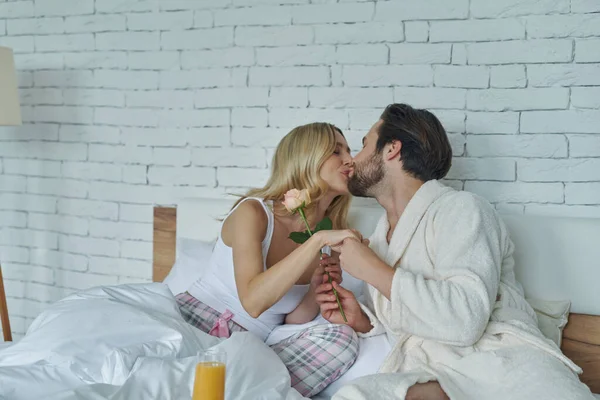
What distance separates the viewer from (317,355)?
2.12 meters

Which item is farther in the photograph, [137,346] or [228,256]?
[228,256]

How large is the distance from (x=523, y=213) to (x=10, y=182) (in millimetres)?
2436

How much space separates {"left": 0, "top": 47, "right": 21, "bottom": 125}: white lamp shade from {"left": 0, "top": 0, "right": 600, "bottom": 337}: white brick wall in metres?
0.34

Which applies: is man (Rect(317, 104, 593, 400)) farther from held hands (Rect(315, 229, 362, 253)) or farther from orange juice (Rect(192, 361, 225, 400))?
orange juice (Rect(192, 361, 225, 400))

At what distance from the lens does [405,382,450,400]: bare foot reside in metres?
1.77

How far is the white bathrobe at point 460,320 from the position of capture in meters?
1.77

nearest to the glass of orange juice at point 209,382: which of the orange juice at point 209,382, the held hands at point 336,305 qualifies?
the orange juice at point 209,382

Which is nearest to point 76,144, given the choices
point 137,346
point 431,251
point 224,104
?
point 224,104

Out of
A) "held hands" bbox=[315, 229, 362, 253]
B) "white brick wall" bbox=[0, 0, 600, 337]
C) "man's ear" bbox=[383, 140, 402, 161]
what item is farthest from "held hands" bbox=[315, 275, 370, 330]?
"white brick wall" bbox=[0, 0, 600, 337]

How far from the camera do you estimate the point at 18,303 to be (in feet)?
11.5

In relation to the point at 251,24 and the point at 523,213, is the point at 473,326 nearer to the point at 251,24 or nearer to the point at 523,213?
the point at 523,213

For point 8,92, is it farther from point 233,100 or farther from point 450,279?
point 450,279

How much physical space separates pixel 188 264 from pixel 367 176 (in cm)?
83

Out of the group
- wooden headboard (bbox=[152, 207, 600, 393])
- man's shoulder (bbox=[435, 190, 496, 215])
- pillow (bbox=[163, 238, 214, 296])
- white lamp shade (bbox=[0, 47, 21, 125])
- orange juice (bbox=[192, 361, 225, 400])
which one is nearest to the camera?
orange juice (bbox=[192, 361, 225, 400])
